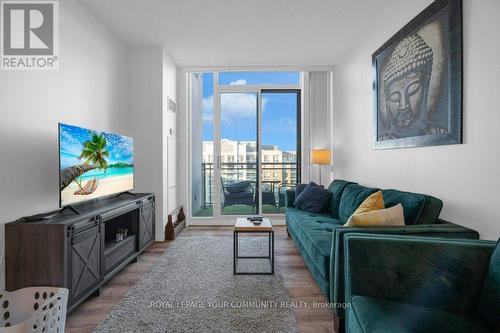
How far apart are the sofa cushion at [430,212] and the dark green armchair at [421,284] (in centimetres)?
63

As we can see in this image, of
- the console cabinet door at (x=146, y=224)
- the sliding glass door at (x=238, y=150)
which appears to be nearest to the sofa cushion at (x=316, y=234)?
the sliding glass door at (x=238, y=150)

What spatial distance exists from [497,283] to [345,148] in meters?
3.23

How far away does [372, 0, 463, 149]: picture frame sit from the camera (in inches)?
78.3

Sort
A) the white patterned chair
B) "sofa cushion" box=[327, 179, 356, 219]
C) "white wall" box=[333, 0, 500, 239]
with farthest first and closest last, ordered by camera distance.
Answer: "sofa cushion" box=[327, 179, 356, 219] < "white wall" box=[333, 0, 500, 239] < the white patterned chair

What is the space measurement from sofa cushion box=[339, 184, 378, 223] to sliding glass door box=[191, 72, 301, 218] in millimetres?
2042

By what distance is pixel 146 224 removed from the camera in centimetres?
348

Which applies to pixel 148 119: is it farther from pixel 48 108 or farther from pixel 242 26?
pixel 242 26

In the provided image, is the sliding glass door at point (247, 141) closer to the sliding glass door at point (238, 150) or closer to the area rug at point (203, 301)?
the sliding glass door at point (238, 150)

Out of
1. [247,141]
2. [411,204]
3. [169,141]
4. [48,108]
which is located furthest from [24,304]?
[247,141]

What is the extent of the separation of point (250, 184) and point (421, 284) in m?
3.97

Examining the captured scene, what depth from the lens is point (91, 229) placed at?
2275 mm

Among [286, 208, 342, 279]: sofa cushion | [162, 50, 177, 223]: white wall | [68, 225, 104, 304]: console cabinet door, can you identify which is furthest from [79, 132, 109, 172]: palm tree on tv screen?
[286, 208, 342, 279]: sofa cushion

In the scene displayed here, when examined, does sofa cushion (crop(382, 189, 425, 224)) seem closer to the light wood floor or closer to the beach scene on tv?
the light wood floor

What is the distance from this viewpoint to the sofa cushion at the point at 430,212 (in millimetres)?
2053
